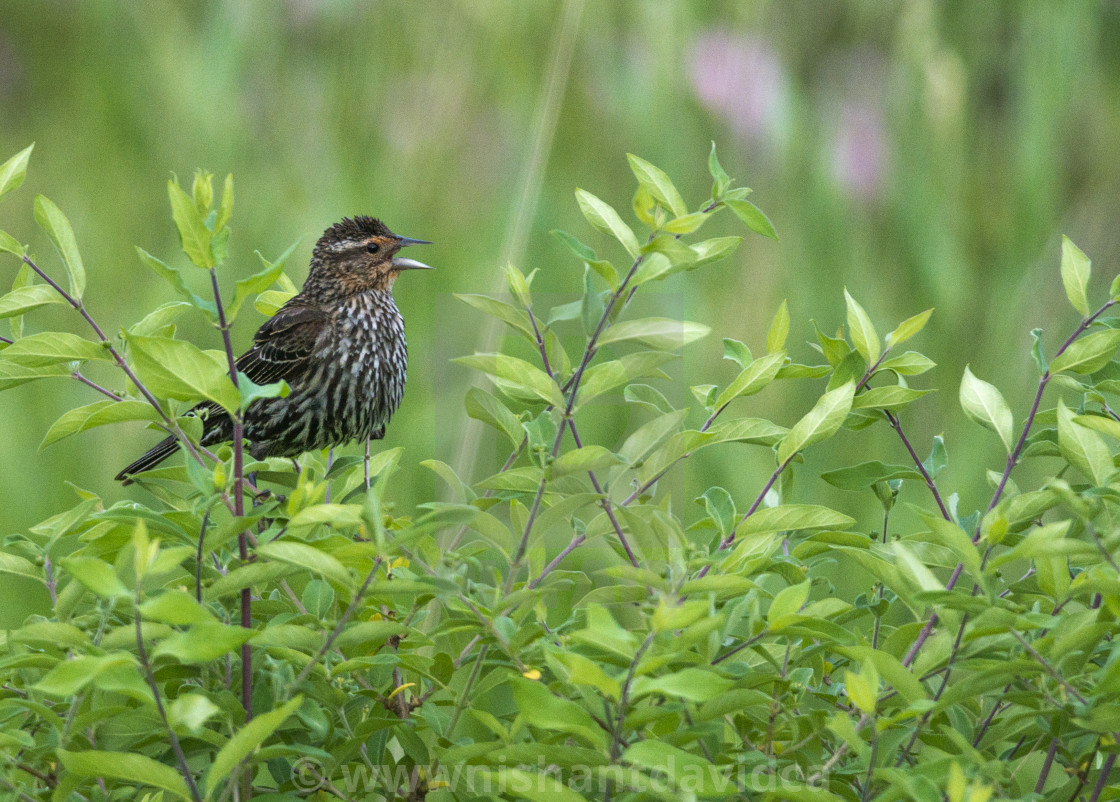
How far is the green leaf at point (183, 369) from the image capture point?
0.61m

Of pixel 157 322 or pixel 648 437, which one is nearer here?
pixel 648 437

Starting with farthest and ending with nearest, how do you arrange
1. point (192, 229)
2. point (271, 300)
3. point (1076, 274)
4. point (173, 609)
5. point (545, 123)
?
point (545, 123)
point (271, 300)
point (1076, 274)
point (192, 229)
point (173, 609)

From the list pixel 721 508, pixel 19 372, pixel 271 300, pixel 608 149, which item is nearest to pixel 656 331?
pixel 721 508

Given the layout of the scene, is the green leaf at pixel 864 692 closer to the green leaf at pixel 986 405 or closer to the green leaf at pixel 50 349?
the green leaf at pixel 986 405

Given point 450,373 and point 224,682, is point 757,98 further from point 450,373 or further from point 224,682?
point 224,682

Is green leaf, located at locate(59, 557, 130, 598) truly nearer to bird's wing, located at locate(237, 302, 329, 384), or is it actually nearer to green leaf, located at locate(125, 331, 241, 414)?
green leaf, located at locate(125, 331, 241, 414)

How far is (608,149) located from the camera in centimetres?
187

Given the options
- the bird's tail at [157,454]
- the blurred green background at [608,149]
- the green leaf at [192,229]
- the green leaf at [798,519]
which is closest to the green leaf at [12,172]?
the green leaf at [192,229]

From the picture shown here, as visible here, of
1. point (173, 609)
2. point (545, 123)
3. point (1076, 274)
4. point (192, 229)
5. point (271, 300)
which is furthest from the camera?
point (545, 123)

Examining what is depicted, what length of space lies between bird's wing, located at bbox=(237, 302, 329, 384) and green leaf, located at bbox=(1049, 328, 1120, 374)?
3.27ft

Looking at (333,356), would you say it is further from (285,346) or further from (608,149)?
(608,149)

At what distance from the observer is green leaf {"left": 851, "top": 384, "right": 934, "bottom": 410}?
2.63ft

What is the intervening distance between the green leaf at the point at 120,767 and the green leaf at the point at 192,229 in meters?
0.26

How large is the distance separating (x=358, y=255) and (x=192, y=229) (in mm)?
989
